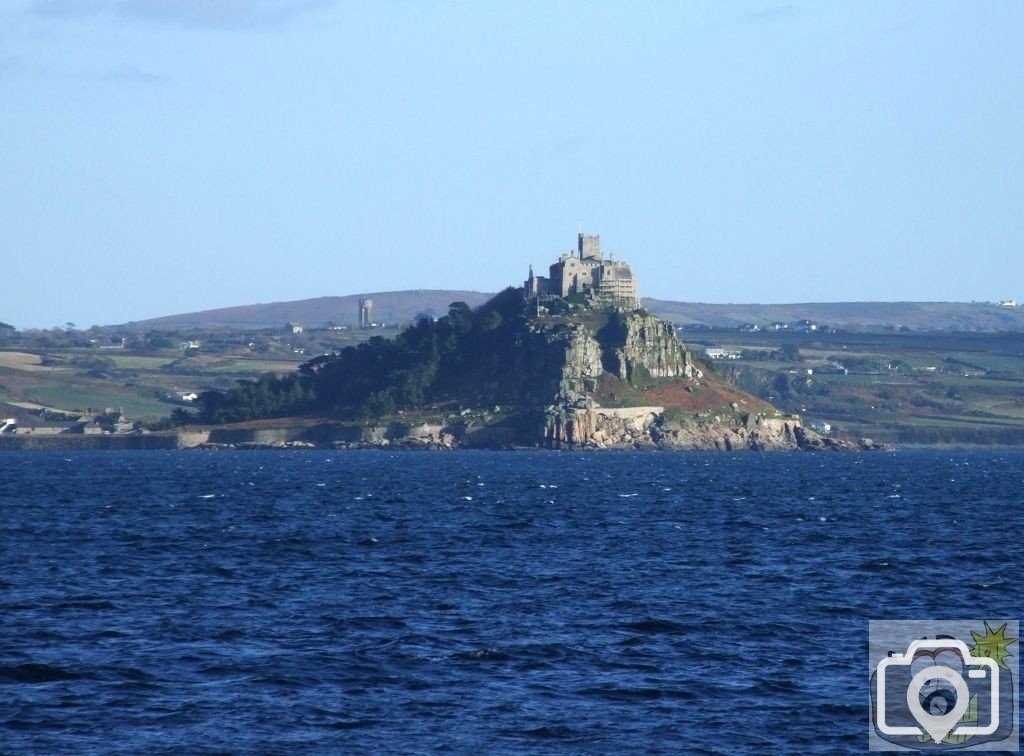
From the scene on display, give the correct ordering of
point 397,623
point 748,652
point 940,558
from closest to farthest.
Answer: point 748,652
point 397,623
point 940,558

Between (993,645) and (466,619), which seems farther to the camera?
(466,619)

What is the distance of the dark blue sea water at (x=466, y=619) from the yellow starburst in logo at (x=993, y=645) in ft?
8.73

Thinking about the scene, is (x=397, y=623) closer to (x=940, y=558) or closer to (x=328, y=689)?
(x=328, y=689)

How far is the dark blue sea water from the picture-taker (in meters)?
29.0

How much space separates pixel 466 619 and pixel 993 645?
12.6 meters

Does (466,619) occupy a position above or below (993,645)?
below

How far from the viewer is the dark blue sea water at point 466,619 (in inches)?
1144

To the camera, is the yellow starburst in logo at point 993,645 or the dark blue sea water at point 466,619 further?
the yellow starburst in logo at point 993,645

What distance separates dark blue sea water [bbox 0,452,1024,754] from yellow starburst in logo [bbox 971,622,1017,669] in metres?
2.66

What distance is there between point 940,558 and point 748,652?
23.4 metres

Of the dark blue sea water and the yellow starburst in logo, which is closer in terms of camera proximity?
the dark blue sea water

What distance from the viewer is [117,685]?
105 feet

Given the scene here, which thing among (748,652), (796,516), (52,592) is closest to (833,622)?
(748,652)

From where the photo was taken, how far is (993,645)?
35.6 m
